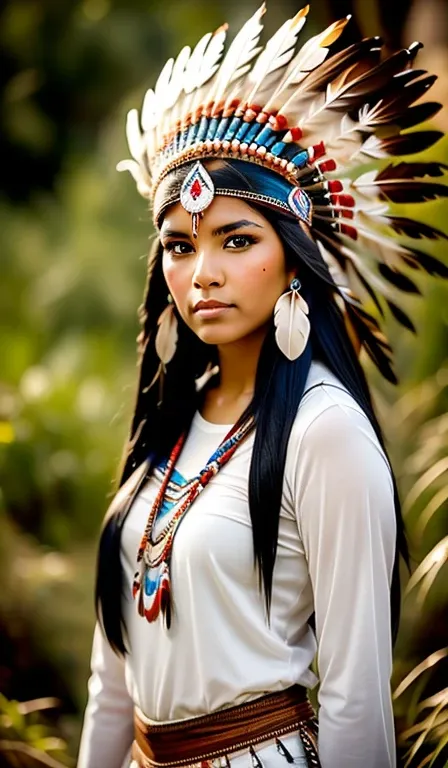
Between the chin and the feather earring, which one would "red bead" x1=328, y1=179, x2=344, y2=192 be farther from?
the feather earring

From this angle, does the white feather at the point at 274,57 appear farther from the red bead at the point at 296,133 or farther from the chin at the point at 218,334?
the chin at the point at 218,334

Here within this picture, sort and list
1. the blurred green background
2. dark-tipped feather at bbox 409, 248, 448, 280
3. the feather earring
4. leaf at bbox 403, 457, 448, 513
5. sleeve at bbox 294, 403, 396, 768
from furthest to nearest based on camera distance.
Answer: the blurred green background → leaf at bbox 403, 457, 448, 513 → the feather earring → dark-tipped feather at bbox 409, 248, 448, 280 → sleeve at bbox 294, 403, 396, 768

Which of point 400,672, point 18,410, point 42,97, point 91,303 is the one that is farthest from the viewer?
point 42,97

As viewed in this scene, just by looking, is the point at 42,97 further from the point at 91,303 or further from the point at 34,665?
the point at 34,665

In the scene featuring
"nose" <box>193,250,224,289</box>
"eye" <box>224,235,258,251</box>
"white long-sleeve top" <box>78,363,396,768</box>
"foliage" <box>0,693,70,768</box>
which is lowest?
"foliage" <box>0,693,70,768</box>

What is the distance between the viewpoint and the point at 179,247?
5.72 ft

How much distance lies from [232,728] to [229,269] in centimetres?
78

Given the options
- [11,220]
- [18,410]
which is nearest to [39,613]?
[18,410]

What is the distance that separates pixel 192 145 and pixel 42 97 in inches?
196

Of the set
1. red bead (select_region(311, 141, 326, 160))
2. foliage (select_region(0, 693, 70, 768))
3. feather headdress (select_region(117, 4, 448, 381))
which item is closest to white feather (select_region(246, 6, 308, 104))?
feather headdress (select_region(117, 4, 448, 381))

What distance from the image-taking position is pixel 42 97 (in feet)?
20.9

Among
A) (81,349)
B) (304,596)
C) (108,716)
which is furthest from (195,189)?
(81,349)

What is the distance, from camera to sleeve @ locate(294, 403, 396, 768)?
5.10ft

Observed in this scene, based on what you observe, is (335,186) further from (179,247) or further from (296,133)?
(179,247)
